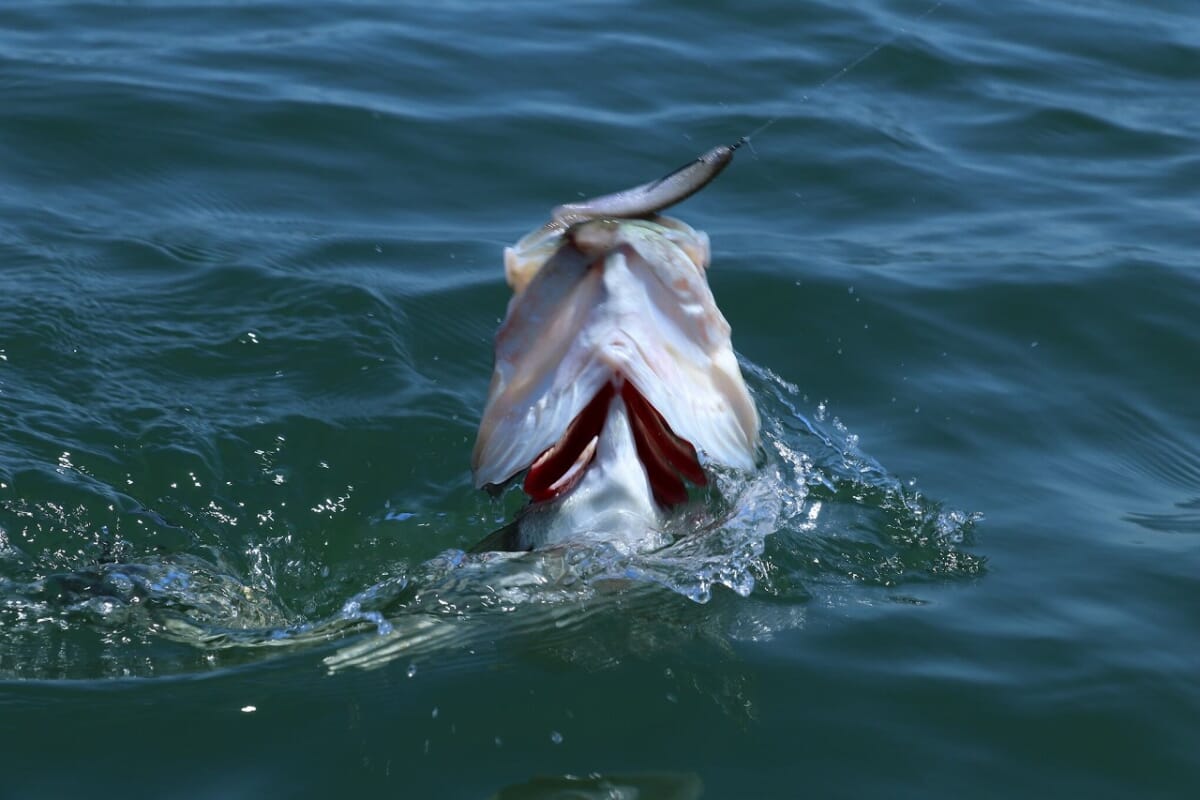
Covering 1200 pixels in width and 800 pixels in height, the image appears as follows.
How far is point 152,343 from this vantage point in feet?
16.7

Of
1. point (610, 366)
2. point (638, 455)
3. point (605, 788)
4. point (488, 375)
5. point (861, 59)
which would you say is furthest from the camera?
point (861, 59)

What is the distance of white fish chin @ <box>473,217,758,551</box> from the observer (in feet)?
10.3

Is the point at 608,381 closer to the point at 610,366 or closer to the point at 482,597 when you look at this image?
the point at 610,366

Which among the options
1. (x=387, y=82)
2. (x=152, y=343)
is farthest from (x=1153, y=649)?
(x=387, y=82)

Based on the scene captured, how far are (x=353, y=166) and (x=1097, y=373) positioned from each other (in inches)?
121

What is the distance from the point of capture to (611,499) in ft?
10.5

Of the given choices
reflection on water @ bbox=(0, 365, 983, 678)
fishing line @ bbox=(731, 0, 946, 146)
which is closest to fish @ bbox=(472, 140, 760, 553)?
reflection on water @ bbox=(0, 365, 983, 678)

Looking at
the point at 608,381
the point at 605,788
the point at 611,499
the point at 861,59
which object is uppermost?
the point at 861,59

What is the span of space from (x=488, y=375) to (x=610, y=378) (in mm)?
2090

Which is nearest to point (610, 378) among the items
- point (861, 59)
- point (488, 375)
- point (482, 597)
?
point (482, 597)

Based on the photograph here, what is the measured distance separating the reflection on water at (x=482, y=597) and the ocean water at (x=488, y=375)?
11mm

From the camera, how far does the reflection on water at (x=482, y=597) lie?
3.37 meters

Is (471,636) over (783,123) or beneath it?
beneath

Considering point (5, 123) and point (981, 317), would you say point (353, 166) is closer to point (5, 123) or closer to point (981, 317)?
point (5, 123)
